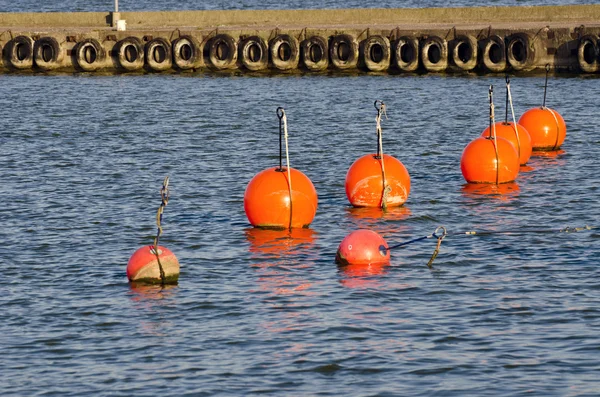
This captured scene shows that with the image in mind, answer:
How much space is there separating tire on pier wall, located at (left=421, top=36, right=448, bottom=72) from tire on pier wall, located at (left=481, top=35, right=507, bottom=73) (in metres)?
1.69

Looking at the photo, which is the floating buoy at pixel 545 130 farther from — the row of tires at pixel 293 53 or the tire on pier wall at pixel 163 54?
the tire on pier wall at pixel 163 54

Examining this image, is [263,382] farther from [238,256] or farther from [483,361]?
[238,256]

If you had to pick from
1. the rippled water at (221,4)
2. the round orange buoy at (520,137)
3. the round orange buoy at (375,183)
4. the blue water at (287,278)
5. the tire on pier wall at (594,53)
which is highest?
the rippled water at (221,4)

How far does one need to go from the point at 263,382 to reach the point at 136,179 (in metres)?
15.8

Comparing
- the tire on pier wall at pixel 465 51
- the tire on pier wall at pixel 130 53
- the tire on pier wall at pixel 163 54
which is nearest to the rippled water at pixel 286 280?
the tire on pier wall at pixel 465 51

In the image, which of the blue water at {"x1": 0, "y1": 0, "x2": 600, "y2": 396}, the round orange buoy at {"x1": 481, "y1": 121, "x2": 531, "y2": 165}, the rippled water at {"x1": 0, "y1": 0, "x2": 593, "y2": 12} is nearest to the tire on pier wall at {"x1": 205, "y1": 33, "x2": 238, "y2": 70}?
the blue water at {"x1": 0, "y1": 0, "x2": 600, "y2": 396}

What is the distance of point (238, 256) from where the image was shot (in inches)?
842

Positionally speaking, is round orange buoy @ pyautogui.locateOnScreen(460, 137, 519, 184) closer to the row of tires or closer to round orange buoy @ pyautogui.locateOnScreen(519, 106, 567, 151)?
round orange buoy @ pyautogui.locateOnScreen(519, 106, 567, 151)

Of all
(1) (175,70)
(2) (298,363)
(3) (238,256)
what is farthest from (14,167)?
(1) (175,70)

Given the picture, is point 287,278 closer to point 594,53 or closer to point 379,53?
point 594,53

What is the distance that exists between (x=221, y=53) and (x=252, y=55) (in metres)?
1.60

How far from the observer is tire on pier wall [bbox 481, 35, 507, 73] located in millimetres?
52938

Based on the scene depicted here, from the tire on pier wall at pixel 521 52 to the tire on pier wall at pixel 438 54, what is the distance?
9.35 ft

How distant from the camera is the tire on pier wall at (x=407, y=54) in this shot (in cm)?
5466
